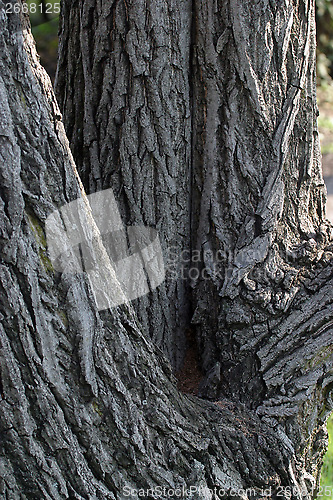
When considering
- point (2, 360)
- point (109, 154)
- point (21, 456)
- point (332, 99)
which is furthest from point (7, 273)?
point (332, 99)

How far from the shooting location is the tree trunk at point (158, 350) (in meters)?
1.50

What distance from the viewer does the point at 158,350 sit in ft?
6.34

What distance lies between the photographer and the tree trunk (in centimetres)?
150

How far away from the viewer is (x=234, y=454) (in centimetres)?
193

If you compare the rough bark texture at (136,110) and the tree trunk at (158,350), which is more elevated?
the rough bark texture at (136,110)

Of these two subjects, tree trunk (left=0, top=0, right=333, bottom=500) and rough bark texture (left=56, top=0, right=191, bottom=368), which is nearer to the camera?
tree trunk (left=0, top=0, right=333, bottom=500)

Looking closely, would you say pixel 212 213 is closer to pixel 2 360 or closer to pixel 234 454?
pixel 234 454

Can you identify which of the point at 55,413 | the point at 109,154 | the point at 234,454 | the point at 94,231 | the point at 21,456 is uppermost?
the point at 109,154

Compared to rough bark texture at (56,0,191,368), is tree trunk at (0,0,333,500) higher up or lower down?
lower down

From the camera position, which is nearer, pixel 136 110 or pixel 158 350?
pixel 158 350

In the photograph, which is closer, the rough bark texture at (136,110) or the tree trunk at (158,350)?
the tree trunk at (158,350)

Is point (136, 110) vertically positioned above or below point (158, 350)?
above

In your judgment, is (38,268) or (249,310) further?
(249,310)

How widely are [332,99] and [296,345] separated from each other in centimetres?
866
